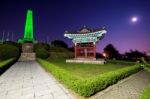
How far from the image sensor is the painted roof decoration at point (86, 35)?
78.8ft

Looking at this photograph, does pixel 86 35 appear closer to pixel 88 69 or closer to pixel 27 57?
pixel 88 69

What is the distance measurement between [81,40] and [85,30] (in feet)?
6.83

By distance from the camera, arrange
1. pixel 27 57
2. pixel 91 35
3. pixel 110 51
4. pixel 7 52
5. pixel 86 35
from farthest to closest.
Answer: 1. pixel 110 51
2. pixel 27 57
3. pixel 7 52
4. pixel 86 35
5. pixel 91 35

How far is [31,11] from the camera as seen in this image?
5128cm

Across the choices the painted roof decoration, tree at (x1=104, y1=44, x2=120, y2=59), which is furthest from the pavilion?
tree at (x1=104, y1=44, x2=120, y2=59)

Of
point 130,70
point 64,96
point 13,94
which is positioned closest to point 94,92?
point 64,96

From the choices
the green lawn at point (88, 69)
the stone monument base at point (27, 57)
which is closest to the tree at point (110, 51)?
the stone monument base at point (27, 57)

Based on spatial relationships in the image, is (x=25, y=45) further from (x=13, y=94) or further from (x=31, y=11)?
(x=13, y=94)

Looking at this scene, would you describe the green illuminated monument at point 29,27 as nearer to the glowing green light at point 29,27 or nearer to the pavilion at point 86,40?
the glowing green light at point 29,27

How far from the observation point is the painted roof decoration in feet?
78.8

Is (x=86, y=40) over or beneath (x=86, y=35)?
beneath

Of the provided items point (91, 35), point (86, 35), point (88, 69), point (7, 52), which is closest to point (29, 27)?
point (7, 52)

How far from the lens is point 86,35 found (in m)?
25.8

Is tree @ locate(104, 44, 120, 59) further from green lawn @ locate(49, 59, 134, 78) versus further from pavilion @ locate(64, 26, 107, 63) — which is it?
green lawn @ locate(49, 59, 134, 78)
